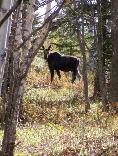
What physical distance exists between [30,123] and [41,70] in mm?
17158

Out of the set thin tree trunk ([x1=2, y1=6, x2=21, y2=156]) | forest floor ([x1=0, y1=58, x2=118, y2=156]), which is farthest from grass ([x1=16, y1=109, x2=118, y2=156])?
thin tree trunk ([x1=2, y1=6, x2=21, y2=156])

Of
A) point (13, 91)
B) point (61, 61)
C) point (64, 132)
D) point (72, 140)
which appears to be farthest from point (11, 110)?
point (61, 61)

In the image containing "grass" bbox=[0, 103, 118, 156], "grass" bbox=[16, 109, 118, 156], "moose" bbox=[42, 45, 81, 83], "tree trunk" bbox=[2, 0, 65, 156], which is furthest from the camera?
"moose" bbox=[42, 45, 81, 83]

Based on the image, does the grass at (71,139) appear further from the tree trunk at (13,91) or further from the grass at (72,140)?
the tree trunk at (13,91)

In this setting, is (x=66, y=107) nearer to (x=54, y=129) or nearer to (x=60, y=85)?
(x=54, y=129)

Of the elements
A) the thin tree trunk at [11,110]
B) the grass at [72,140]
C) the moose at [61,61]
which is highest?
the moose at [61,61]

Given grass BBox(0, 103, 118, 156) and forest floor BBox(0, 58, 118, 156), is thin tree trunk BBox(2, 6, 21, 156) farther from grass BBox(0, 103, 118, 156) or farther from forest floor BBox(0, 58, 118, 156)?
grass BBox(0, 103, 118, 156)

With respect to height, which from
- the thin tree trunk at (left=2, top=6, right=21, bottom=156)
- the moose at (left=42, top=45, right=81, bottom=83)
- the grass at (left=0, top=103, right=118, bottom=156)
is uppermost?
the moose at (left=42, top=45, right=81, bottom=83)

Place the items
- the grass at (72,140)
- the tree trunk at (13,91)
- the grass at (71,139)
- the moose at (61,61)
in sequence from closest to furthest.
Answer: the tree trunk at (13,91) → the grass at (72,140) → the grass at (71,139) → the moose at (61,61)

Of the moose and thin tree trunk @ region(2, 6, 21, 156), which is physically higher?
the moose

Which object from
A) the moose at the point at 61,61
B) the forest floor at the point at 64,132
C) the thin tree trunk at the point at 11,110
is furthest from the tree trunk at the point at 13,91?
the moose at the point at 61,61

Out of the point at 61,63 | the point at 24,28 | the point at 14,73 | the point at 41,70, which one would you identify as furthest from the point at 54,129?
the point at 41,70

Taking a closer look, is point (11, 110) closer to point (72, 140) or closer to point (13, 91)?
point (13, 91)

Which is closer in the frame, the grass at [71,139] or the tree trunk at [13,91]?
the tree trunk at [13,91]
